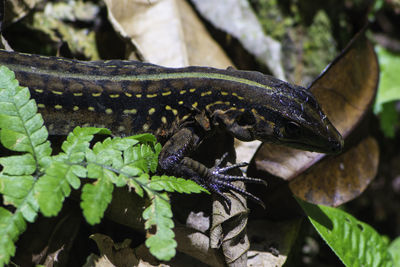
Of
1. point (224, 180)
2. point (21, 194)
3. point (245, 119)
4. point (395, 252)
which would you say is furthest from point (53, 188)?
point (395, 252)

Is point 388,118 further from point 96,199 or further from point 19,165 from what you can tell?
point 19,165

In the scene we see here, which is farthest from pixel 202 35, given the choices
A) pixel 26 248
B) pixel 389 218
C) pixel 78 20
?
pixel 389 218

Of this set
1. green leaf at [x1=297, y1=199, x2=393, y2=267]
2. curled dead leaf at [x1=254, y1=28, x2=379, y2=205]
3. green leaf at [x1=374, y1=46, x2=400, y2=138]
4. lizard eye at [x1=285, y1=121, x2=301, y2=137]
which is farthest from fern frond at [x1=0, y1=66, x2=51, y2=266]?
green leaf at [x1=374, y1=46, x2=400, y2=138]

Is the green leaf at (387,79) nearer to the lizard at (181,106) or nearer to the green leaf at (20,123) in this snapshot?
the lizard at (181,106)

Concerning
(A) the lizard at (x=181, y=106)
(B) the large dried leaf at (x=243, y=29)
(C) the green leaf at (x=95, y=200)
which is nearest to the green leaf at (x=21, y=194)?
(C) the green leaf at (x=95, y=200)

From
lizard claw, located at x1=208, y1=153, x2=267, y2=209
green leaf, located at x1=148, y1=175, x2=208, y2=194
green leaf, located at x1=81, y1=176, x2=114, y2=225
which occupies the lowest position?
lizard claw, located at x1=208, y1=153, x2=267, y2=209

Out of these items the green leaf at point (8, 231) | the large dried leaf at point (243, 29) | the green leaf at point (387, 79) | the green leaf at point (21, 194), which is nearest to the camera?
the green leaf at point (8, 231)

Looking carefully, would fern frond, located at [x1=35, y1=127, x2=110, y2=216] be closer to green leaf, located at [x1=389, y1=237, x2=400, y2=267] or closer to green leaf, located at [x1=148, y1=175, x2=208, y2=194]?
green leaf, located at [x1=148, y1=175, x2=208, y2=194]
